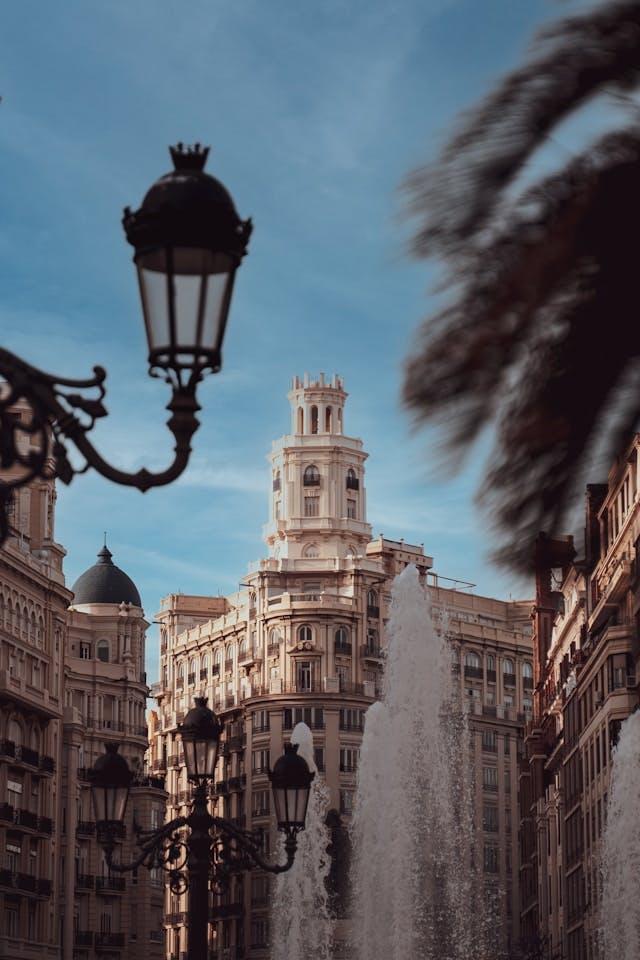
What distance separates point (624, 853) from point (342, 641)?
56888 millimetres

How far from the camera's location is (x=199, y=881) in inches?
648

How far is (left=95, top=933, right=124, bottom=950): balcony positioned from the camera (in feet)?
271

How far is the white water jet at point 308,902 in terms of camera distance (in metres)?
95.0

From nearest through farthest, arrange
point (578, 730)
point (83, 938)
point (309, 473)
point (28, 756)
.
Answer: point (578, 730), point (28, 756), point (83, 938), point (309, 473)

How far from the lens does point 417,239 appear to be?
11.6 feet

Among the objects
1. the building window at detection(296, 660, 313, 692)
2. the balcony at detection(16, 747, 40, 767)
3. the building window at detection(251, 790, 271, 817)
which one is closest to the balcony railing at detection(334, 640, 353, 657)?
the building window at detection(296, 660, 313, 692)

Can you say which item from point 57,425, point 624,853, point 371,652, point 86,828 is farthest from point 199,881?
point 371,652

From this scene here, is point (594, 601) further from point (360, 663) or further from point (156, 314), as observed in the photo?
point (156, 314)

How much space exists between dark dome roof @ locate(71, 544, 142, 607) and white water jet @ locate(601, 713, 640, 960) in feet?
166

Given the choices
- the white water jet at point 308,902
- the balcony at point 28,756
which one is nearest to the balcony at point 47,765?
the balcony at point 28,756

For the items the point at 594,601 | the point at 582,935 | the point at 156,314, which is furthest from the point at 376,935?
the point at 156,314

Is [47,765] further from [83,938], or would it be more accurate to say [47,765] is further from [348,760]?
[348,760]

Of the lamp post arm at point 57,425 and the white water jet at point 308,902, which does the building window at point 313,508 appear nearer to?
the white water jet at point 308,902

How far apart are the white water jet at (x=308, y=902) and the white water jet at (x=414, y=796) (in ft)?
20.0
